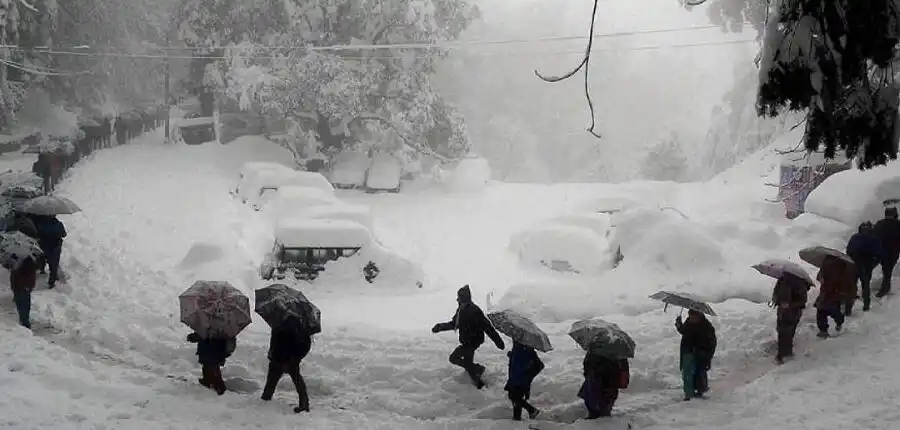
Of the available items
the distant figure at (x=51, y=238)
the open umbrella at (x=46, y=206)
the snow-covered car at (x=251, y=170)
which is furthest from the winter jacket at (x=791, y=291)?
the snow-covered car at (x=251, y=170)

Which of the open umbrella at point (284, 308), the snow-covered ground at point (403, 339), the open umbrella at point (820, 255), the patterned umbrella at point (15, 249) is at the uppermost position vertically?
the open umbrella at point (820, 255)

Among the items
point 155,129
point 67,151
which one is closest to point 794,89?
point 67,151

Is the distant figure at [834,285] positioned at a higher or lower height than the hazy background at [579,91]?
lower

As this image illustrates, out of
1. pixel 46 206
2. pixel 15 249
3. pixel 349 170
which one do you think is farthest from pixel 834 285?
pixel 349 170

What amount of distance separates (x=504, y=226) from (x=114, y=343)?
16.8 m

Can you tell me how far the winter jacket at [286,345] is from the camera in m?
8.03

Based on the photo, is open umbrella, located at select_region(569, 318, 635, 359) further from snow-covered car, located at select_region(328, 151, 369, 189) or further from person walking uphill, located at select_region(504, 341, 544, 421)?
snow-covered car, located at select_region(328, 151, 369, 189)

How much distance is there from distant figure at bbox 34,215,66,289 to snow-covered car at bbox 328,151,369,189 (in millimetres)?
17632

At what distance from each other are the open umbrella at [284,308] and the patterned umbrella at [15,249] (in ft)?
11.3

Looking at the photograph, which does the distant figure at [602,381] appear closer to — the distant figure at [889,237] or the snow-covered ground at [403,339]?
the snow-covered ground at [403,339]

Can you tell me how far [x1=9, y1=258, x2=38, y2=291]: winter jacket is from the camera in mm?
9461

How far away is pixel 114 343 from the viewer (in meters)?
9.80

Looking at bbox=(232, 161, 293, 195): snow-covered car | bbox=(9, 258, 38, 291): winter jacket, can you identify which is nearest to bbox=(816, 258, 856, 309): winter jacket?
bbox=(9, 258, 38, 291): winter jacket

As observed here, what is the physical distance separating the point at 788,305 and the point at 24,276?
970cm
